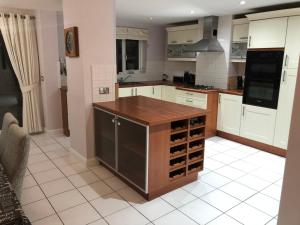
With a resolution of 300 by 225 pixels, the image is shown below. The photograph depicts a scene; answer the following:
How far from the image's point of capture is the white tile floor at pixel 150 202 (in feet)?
7.20

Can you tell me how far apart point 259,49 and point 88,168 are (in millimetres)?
3111

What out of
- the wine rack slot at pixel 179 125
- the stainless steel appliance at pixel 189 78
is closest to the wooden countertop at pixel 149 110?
the wine rack slot at pixel 179 125

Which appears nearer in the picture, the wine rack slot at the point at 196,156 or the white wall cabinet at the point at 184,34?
the wine rack slot at the point at 196,156

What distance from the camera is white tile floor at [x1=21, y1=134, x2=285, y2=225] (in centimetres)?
219

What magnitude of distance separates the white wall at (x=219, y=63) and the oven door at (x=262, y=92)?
678 mm

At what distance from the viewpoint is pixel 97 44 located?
9.87 ft

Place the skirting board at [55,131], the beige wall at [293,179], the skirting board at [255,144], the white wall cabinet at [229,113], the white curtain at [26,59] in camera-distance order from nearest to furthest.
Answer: the beige wall at [293,179], the skirting board at [255,144], the white curtain at [26,59], the white wall cabinet at [229,113], the skirting board at [55,131]

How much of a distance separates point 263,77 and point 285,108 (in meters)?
0.58

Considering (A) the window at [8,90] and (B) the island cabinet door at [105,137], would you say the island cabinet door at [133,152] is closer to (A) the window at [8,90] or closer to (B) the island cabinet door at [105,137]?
(B) the island cabinet door at [105,137]

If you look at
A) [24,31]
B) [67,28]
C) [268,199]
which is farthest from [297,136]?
[24,31]

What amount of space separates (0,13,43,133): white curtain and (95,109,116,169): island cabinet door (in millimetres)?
1967

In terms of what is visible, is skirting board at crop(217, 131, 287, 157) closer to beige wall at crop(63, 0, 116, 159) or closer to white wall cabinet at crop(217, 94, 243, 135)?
white wall cabinet at crop(217, 94, 243, 135)

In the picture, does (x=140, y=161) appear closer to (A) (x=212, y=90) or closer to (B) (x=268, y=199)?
(B) (x=268, y=199)

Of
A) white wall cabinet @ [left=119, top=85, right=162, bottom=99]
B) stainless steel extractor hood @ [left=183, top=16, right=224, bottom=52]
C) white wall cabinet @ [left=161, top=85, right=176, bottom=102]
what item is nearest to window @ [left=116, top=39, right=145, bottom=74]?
white wall cabinet @ [left=119, top=85, right=162, bottom=99]
